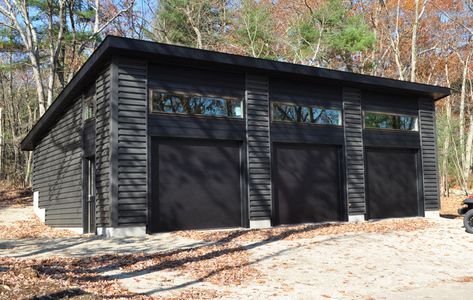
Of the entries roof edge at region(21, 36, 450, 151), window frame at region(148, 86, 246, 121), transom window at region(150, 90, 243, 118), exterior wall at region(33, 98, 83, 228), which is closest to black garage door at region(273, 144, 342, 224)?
window frame at region(148, 86, 246, 121)

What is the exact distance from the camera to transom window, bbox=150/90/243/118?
38.6 feet

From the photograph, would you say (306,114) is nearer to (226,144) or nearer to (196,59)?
(226,144)

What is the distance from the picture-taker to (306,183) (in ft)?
45.9

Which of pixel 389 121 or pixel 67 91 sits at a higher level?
pixel 67 91

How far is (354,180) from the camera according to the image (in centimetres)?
1465

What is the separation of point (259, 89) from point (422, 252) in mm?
6163

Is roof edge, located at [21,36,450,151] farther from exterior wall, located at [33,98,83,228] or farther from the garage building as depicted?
exterior wall, located at [33,98,83,228]

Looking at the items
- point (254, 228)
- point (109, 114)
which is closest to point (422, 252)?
point (254, 228)

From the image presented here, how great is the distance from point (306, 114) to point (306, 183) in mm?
2094

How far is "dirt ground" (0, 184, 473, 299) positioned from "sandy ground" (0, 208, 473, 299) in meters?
0.02

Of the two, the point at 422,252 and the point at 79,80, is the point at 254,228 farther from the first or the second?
the point at 79,80

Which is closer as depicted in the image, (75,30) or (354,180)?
(354,180)

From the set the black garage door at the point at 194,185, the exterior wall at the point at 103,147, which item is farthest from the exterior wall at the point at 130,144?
the black garage door at the point at 194,185

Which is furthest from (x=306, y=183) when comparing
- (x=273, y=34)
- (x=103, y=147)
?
(x=273, y=34)
